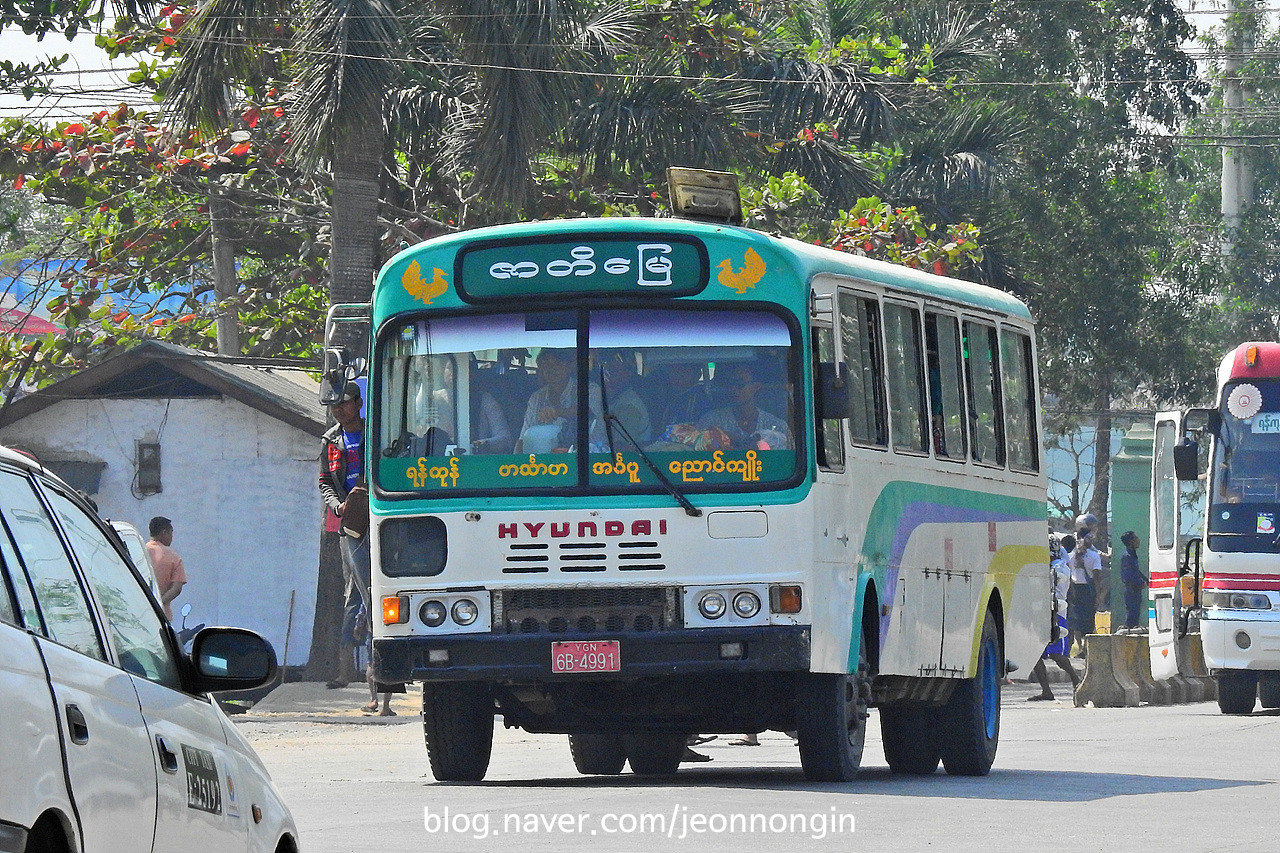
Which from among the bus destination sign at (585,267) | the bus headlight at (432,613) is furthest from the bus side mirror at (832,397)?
the bus headlight at (432,613)

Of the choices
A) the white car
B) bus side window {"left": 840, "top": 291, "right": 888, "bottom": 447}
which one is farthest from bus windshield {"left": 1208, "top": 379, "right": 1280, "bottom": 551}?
the white car

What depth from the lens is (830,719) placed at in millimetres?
→ 12148

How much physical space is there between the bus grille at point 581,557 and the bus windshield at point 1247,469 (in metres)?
10.7

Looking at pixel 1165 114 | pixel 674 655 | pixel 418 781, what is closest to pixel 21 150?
pixel 418 781

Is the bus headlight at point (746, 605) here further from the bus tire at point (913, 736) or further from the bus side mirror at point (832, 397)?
the bus tire at point (913, 736)

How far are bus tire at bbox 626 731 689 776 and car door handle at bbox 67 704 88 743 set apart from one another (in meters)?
10.2

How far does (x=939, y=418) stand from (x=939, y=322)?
1.89ft

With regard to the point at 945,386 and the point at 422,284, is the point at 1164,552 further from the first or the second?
the point at 422,284

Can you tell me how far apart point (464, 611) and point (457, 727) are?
907mm

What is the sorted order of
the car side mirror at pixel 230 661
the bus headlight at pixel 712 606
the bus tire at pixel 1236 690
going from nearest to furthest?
the car side mirror at pixel 230 661, the bus headlight at pixel 712 606, the bus tire at pixel 1236 690

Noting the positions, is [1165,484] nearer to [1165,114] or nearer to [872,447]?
[872,447]

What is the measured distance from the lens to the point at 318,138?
2095 cm

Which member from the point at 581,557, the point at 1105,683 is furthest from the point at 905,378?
the point at 1105,683

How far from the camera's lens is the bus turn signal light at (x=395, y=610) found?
480 inches
